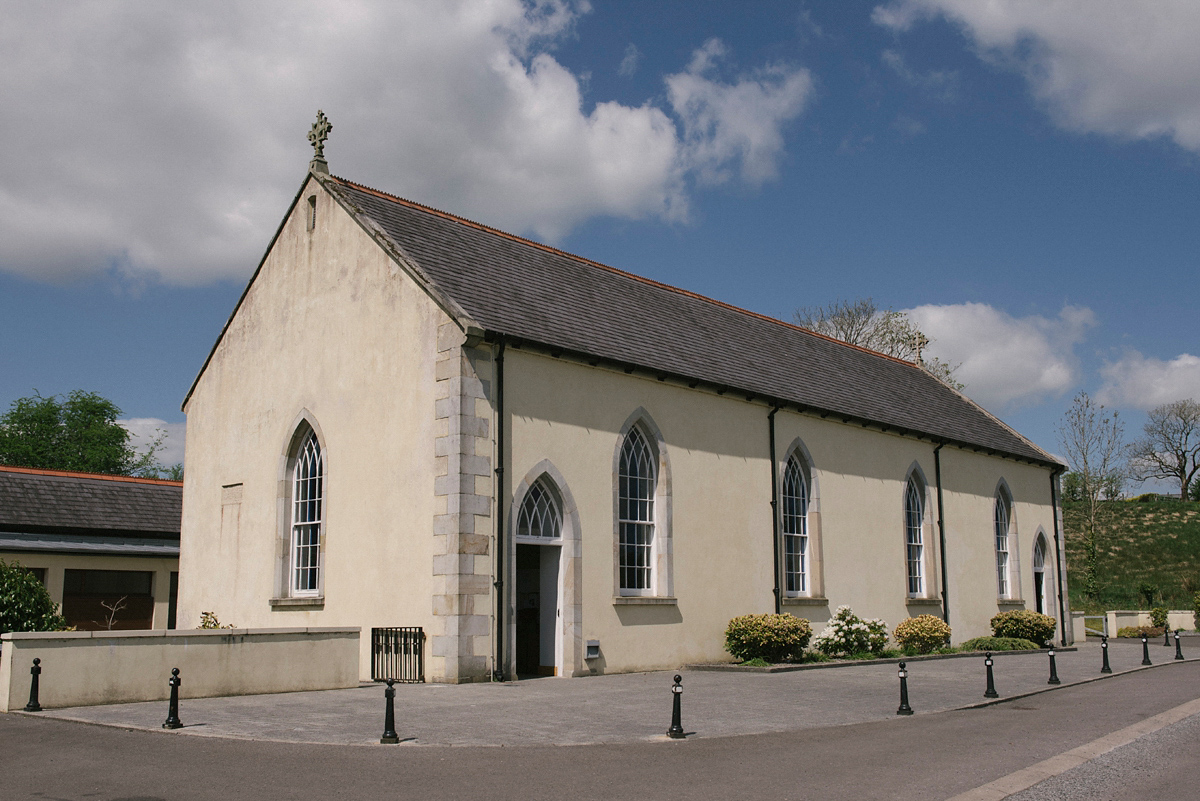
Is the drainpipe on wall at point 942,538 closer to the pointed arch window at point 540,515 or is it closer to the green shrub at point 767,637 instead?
the green shrub at point 767,637

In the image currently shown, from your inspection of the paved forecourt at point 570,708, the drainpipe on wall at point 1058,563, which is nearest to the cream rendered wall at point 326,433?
the paved forecourt at point 570,708

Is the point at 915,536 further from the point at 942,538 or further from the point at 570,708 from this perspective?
the point at 570,708

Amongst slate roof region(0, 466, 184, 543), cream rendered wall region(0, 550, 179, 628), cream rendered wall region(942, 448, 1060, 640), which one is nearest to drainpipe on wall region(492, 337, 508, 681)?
slate roof region(0, 466, 184, 543)

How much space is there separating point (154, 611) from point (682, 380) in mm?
16088

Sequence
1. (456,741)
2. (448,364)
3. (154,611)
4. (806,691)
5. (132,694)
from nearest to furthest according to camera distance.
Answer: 1. (456,741)
2. (132,694)
3. (806,691)
4. (448,364)
5. (154,611)

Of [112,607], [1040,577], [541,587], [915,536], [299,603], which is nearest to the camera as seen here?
[541,587]

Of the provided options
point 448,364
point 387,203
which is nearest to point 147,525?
point 387,203

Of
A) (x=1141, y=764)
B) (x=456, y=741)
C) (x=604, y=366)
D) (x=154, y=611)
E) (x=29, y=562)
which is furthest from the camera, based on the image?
(x=154, y=611)

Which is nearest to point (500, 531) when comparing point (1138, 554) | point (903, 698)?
point (903, 698)

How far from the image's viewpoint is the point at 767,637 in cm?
1959

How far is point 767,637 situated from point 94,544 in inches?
691

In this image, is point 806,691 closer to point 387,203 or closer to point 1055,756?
point 1055,756

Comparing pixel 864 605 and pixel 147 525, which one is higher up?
pixel 147 525

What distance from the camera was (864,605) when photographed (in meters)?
24.8
